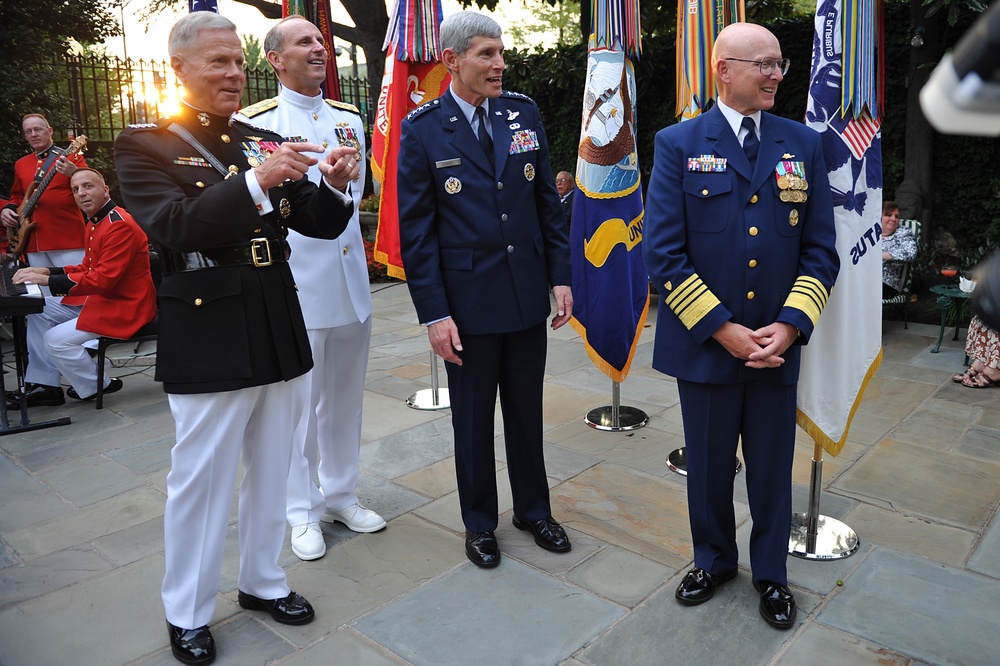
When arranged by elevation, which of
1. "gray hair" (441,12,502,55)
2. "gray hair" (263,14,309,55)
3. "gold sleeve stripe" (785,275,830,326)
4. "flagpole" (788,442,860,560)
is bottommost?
"flagpole" (788,442,860,560)

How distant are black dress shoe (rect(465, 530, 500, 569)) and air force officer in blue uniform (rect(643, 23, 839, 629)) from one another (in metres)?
0.76

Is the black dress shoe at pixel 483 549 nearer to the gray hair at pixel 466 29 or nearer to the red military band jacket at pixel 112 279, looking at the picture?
the gray hair at pixel 466 29

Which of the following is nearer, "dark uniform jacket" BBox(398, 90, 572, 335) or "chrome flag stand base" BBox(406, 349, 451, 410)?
"dark uniform jacket" BBox(398, 90, 572, 335)

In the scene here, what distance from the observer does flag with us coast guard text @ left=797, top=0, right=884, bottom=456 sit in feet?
9.92

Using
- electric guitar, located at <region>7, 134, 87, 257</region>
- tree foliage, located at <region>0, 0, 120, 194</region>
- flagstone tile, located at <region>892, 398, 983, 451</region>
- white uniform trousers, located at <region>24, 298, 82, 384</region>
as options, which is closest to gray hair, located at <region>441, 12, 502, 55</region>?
flagstone tile, located at <region>892, 398, 983, 451</region>

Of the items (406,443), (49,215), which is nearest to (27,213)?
(49,215)

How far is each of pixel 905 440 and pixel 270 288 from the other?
11.8 ft

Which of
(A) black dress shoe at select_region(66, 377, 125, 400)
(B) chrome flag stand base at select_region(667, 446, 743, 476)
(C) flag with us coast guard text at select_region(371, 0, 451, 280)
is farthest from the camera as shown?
(A) black dress shoe at select_region(66, 377, 125, 400)

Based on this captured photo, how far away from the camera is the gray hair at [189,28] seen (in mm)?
2270

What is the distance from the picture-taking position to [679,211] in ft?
8.32

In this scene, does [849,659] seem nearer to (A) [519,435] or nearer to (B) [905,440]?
(A) [519,435]

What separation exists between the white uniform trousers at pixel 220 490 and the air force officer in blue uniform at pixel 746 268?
1.35 metres

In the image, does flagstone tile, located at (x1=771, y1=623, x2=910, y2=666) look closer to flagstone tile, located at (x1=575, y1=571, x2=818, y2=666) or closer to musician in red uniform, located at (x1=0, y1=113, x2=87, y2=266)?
flagstone tile, located at (x1=575, y1=571, x2=818, y2=666)

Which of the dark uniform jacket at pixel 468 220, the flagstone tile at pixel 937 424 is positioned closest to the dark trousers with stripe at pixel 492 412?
the dark uniform jacket at pixel 468 220
